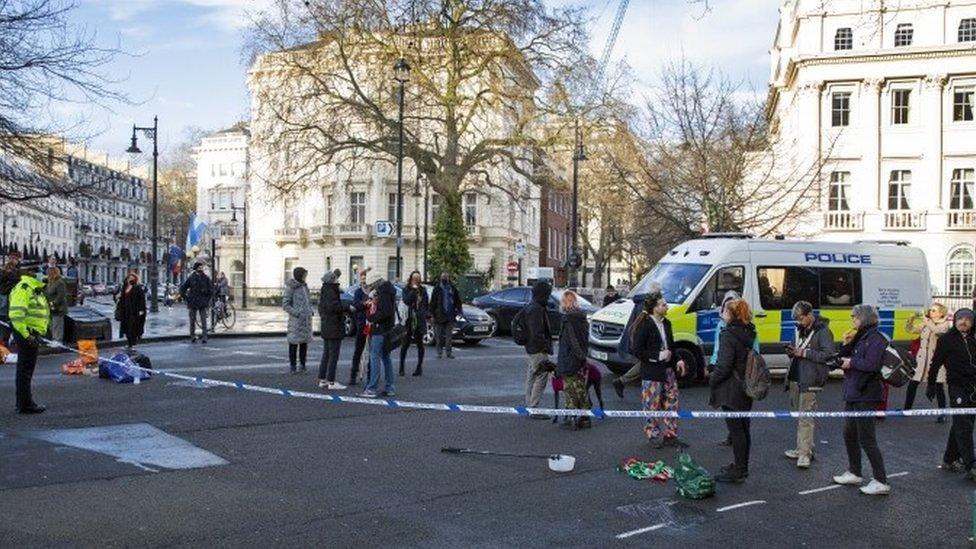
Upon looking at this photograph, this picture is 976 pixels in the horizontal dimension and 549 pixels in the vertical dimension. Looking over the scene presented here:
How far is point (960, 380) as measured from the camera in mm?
8875

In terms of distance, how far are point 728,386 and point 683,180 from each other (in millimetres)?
26783

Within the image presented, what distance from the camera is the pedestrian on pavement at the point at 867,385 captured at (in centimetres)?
796

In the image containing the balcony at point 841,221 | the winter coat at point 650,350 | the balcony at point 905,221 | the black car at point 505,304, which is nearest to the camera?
the winter coat at point 650,350

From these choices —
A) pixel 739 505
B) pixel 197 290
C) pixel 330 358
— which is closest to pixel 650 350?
pixel 739 505

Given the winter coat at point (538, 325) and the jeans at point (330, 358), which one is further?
the jeans at point (330, 358)

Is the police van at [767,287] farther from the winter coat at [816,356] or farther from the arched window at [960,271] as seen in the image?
the arched window at [960,271]

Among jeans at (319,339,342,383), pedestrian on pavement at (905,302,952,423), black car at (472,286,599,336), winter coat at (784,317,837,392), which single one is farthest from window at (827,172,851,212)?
winter coat at (784,317,837,392)

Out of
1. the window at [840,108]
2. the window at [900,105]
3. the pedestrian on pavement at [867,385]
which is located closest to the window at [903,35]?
the window at [900,105]

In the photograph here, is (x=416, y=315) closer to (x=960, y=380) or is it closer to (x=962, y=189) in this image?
(x=960, y=380)

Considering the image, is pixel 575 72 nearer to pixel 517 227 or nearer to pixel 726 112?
pixel 726 112

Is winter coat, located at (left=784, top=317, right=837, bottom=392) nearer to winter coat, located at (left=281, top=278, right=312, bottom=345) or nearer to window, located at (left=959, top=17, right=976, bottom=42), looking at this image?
winter coat, located at (left=281, top=278, right=312, bottom=345)

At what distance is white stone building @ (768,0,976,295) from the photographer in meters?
48.7

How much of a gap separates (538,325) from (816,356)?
3.62 m

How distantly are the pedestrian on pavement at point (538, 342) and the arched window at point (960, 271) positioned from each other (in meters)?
44.7
